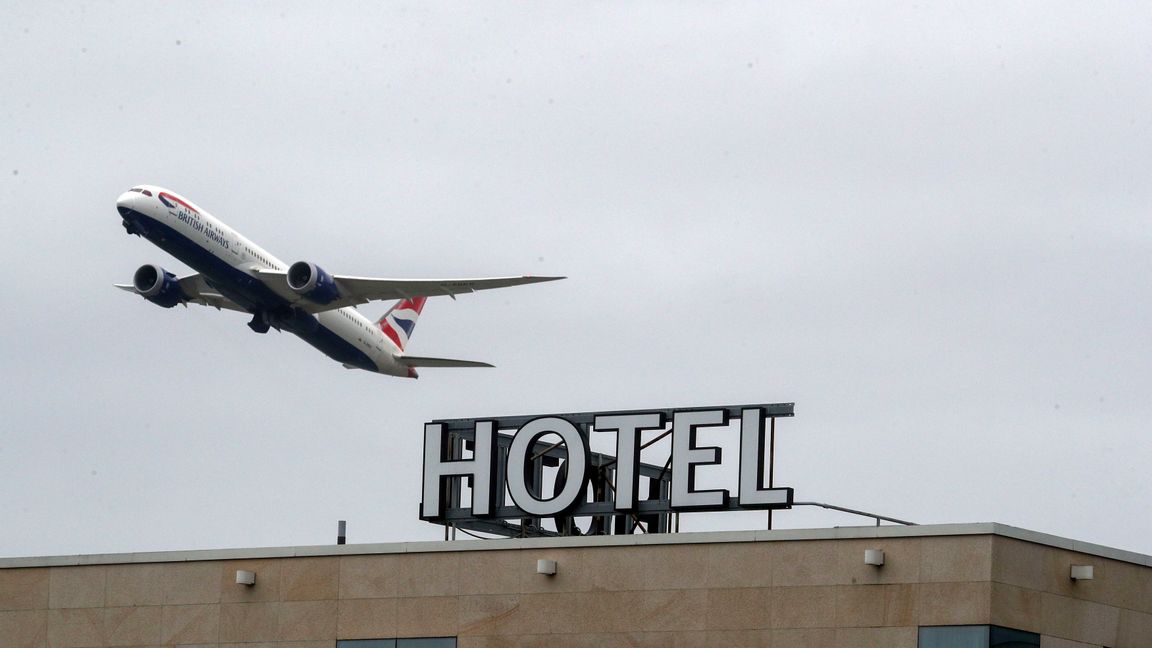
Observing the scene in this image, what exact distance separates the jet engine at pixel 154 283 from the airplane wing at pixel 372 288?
651cm

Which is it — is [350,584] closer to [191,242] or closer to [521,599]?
[521,599]

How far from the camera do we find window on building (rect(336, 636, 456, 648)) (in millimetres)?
46281

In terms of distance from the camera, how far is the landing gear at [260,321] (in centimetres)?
9825

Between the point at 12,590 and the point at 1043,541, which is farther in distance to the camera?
the point at 12,590

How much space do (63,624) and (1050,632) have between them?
91.5ft

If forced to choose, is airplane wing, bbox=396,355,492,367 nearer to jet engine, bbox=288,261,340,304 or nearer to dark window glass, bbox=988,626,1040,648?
jet engine, bbox=288,261,340,304

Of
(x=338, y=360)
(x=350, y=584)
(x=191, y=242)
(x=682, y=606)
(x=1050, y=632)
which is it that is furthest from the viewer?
(x=338, y=360)

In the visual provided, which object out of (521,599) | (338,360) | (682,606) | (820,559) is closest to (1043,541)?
(820,559)

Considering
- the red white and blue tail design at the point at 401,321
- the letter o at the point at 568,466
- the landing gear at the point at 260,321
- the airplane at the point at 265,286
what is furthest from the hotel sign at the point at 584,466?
the red white and blue tail design at the point at 401,321

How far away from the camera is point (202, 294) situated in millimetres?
103312

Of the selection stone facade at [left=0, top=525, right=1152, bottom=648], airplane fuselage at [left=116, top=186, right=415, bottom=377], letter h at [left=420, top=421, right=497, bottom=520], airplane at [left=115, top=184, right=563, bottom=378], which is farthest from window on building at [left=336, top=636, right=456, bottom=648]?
airplane fuselage at [left=116, top=186, right=415, bottom=377]

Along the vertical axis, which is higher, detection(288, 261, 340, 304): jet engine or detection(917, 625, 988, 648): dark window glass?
detection(288, 261, 340, 304): jet engine

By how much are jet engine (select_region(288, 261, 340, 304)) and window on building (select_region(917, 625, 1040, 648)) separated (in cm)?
5767

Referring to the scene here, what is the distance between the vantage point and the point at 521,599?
45.4 metres
